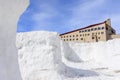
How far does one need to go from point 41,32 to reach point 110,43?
701cm

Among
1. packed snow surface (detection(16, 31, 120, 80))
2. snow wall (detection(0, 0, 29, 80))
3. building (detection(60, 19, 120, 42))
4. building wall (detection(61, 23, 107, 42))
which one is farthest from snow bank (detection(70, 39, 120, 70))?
building wall (detection(61, 23, 107, 42))

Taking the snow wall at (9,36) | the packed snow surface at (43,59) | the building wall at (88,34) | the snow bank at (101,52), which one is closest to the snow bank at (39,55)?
the packed snow surface at (43,59)

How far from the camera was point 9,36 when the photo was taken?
189 cm

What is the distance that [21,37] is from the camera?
9773 millimetres

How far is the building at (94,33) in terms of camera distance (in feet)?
118

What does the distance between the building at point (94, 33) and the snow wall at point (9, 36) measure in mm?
32999

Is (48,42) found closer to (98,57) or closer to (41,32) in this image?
(41,32)

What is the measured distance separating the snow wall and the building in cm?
3300

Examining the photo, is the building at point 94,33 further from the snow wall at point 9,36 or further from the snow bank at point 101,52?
the snow wall at point 9,36

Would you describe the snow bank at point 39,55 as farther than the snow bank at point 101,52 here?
No

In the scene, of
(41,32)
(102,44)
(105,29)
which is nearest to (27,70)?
(41,32)

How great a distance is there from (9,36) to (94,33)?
36.4 metres

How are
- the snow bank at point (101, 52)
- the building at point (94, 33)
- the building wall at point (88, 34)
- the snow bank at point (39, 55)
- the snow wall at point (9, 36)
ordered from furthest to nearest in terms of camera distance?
the building wall at point (88, 34) < the building at point (94, 33) < the snow bank at point (101, 52) < the snow bank at point (39, 55) < the snow wall at point (9, 36)

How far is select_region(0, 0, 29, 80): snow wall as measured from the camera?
5.79 ft
